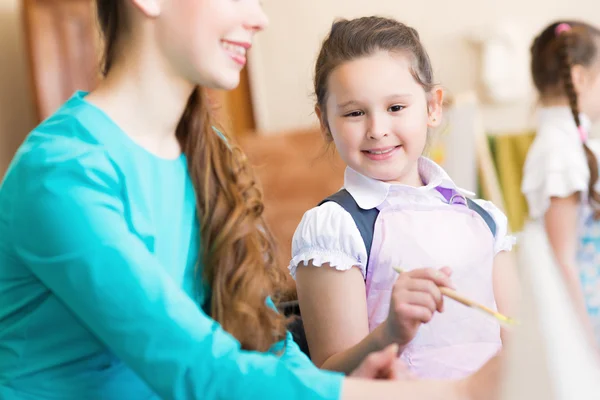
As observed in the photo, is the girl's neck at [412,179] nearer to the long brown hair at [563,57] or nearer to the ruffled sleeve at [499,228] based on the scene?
the ruffled sleeve at [499,228]

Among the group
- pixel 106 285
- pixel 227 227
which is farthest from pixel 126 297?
pixel 227 227

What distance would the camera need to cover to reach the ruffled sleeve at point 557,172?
0.98 metres

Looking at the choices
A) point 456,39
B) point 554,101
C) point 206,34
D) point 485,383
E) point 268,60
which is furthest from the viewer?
point 456,39

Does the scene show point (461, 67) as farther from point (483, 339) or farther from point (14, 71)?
point (483, 339)

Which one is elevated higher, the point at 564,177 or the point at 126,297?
the point at 126,297

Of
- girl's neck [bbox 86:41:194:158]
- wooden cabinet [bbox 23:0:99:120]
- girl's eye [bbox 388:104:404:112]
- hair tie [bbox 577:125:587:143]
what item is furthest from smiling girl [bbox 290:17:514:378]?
wooden cabinet [bbox 23:0:99:120]

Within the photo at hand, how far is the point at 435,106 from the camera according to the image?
522 mm

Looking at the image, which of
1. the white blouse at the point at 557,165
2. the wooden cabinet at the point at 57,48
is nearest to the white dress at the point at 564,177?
the white blouse at the point at 557,165

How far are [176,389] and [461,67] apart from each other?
1.94m

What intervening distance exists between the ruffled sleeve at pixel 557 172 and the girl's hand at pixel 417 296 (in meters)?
0.60

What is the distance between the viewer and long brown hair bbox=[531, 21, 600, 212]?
0.97m

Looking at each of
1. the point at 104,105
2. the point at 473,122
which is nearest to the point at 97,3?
the point at 104,105

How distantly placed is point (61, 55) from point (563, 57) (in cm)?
159

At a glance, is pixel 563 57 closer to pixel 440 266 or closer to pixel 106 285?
pixel 440 266
